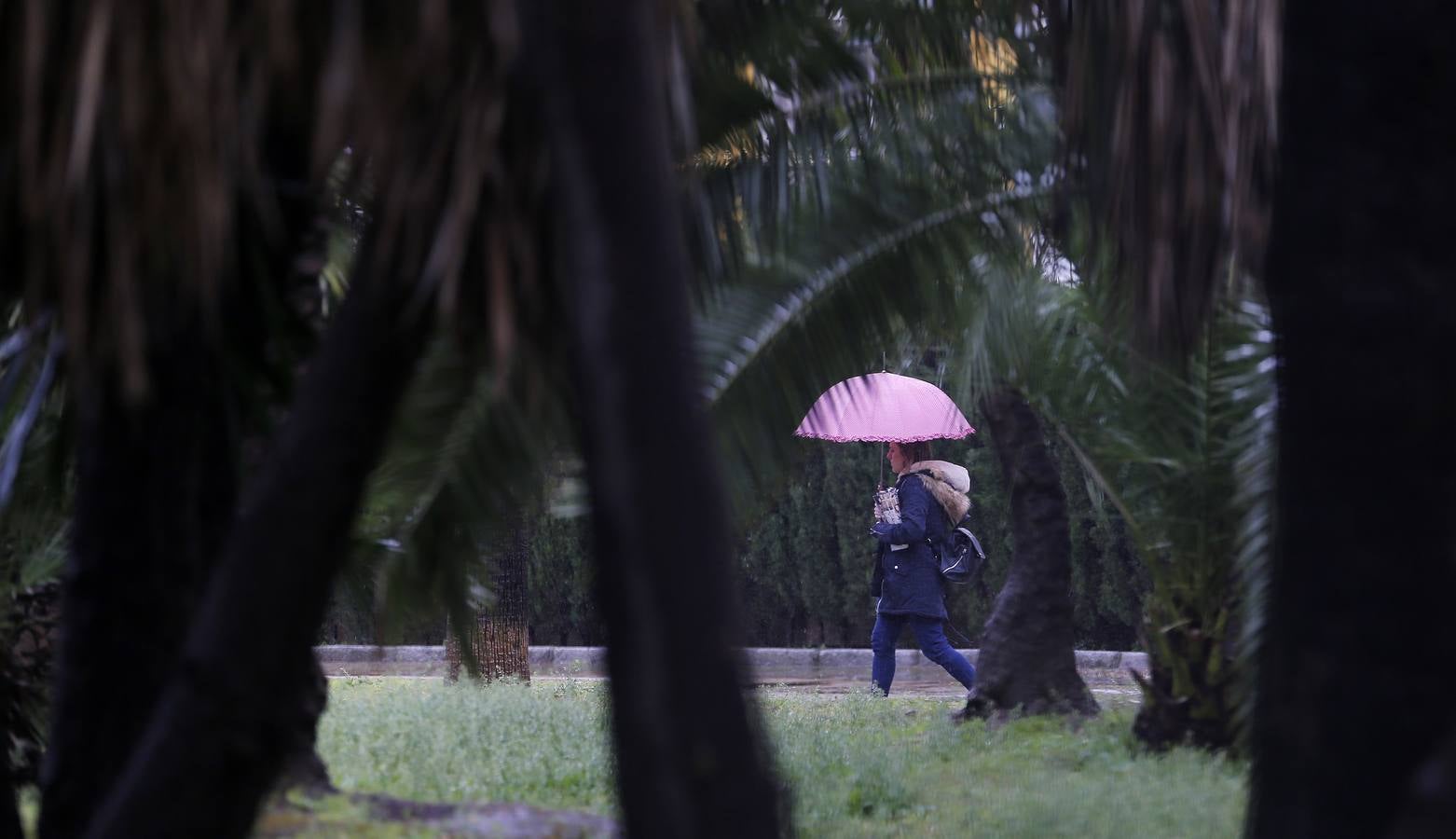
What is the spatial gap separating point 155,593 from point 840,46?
2.64 metres

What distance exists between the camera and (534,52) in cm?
284

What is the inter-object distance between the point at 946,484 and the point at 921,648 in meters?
1.05

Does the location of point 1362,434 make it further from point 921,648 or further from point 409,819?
point 921,648

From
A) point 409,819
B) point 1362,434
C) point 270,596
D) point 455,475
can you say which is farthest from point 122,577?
point 1362,434

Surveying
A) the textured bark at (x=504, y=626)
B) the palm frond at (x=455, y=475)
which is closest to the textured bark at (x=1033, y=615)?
the textured bark at (x=504, y=626)

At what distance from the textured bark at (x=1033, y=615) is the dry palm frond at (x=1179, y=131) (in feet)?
15.1

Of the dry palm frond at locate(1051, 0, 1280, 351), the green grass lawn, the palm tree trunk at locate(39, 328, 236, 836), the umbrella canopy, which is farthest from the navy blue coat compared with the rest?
the palm tree trunk at locate(39, 328, 236, 836)

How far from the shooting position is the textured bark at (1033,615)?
28.3ft

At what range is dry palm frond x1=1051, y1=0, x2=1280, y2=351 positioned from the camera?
3979 millimetres

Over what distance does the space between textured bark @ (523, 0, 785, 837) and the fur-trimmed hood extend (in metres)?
7.62

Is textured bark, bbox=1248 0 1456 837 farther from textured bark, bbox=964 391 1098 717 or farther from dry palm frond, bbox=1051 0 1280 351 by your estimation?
textured bark, bbox=964 391 1098 717

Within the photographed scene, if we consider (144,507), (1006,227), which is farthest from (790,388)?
(144,507)

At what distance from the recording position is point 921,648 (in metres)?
10.3

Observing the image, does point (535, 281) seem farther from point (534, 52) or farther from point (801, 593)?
point (801, 593)
